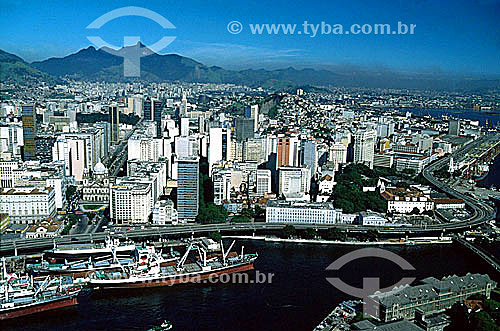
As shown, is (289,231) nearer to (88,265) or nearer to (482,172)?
(88,265)

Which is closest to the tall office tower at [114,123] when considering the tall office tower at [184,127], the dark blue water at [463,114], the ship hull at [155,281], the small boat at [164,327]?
the tall office tower at [184,127]

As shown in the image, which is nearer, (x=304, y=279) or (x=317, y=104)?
(x=304, y=279)

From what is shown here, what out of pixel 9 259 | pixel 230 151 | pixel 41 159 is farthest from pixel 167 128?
pixel 9 259

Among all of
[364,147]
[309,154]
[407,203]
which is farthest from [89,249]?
[364,147]

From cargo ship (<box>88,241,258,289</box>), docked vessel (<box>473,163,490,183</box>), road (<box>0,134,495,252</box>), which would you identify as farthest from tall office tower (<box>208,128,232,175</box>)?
docked vessel (<box>473,163,490,183</box>)

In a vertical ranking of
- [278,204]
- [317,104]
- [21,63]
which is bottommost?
[278,204]

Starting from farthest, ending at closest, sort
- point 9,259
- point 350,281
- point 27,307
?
point 9,259 → point 350,281 → point 27,307

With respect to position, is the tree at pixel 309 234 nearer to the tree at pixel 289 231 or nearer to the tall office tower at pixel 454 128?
the tree at pixel 289 231

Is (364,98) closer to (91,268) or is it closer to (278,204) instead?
(278,204)
